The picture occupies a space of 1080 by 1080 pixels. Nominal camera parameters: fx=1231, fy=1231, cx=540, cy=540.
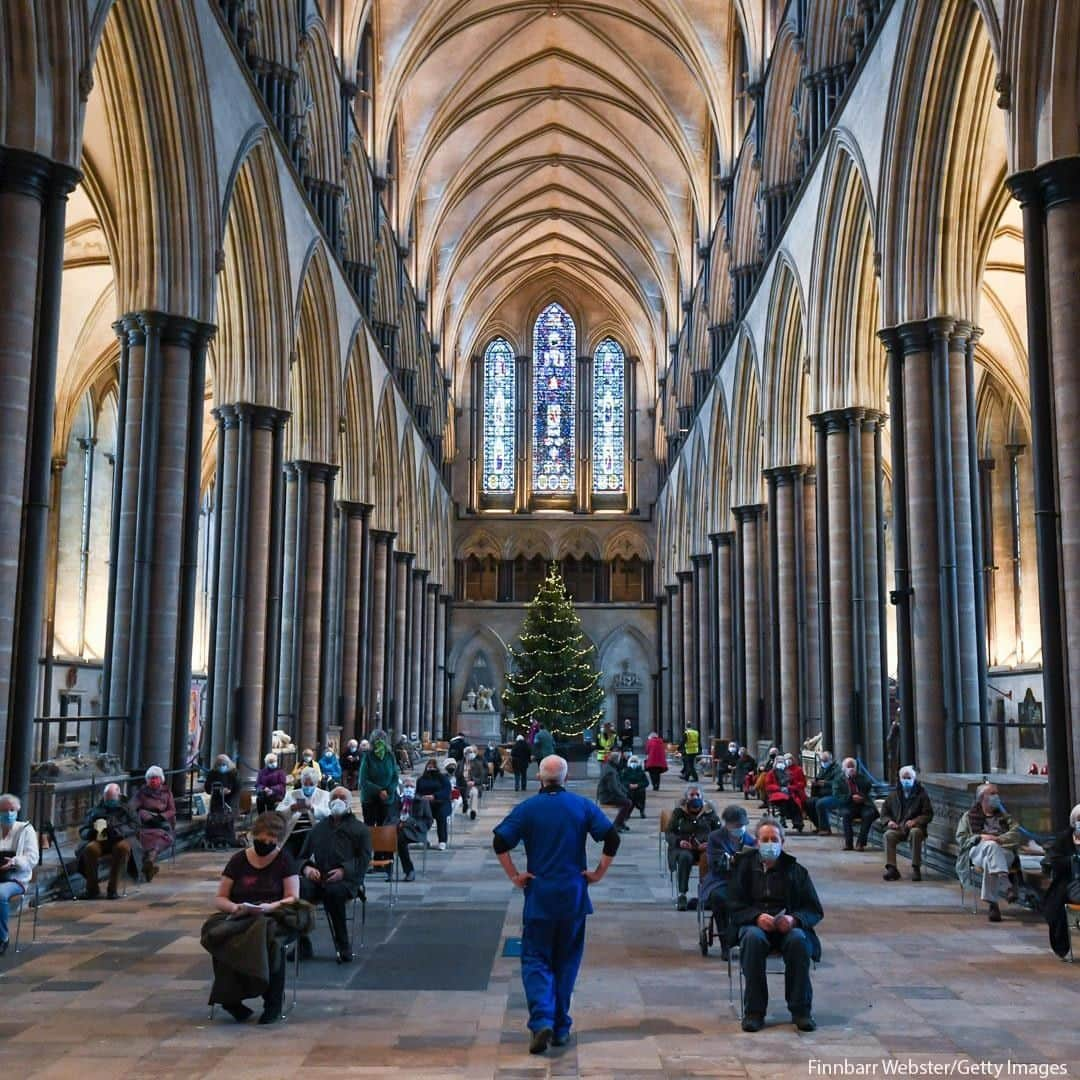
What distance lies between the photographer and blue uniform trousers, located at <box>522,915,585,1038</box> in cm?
A: 546

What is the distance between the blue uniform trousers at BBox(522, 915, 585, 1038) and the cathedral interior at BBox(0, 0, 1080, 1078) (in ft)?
0.95

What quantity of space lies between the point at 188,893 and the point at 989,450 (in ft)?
83.7

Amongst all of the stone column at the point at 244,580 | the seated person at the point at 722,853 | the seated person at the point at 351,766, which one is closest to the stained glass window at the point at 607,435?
the seated person at the point at 351,766

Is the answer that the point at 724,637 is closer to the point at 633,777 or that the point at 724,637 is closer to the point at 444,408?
the point at 633,777

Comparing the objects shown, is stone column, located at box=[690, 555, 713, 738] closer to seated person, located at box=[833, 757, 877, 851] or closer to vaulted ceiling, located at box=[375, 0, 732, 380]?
vaulted ceiling, located at box=[375, 0, 732, 380]

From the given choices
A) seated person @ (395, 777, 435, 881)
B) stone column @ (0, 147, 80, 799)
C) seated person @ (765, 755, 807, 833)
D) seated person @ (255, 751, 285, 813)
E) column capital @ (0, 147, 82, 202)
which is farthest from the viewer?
seated person @ (765, 755, 807, 833)

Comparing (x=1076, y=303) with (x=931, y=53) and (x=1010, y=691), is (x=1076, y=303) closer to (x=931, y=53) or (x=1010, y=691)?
(x=931, y=53)

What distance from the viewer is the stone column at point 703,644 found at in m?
32.8

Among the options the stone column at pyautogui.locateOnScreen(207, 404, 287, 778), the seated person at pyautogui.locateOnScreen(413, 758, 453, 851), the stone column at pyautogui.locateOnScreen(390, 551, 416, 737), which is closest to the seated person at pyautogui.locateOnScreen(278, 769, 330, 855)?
the seated person at pyautogui.locateOnScreen(413, 758, 453, 851)

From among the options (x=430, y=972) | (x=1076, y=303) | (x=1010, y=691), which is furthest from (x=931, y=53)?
(x=1010, y=691)

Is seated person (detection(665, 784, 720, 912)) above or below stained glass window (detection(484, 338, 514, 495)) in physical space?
below

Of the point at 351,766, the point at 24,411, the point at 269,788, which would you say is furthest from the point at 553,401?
the point at 24,411

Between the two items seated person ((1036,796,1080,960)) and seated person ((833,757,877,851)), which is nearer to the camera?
seated person ((1036,796,1080,960))

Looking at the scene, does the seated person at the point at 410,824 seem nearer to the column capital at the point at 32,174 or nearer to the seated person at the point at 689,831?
the seated person at the point at 689,831
